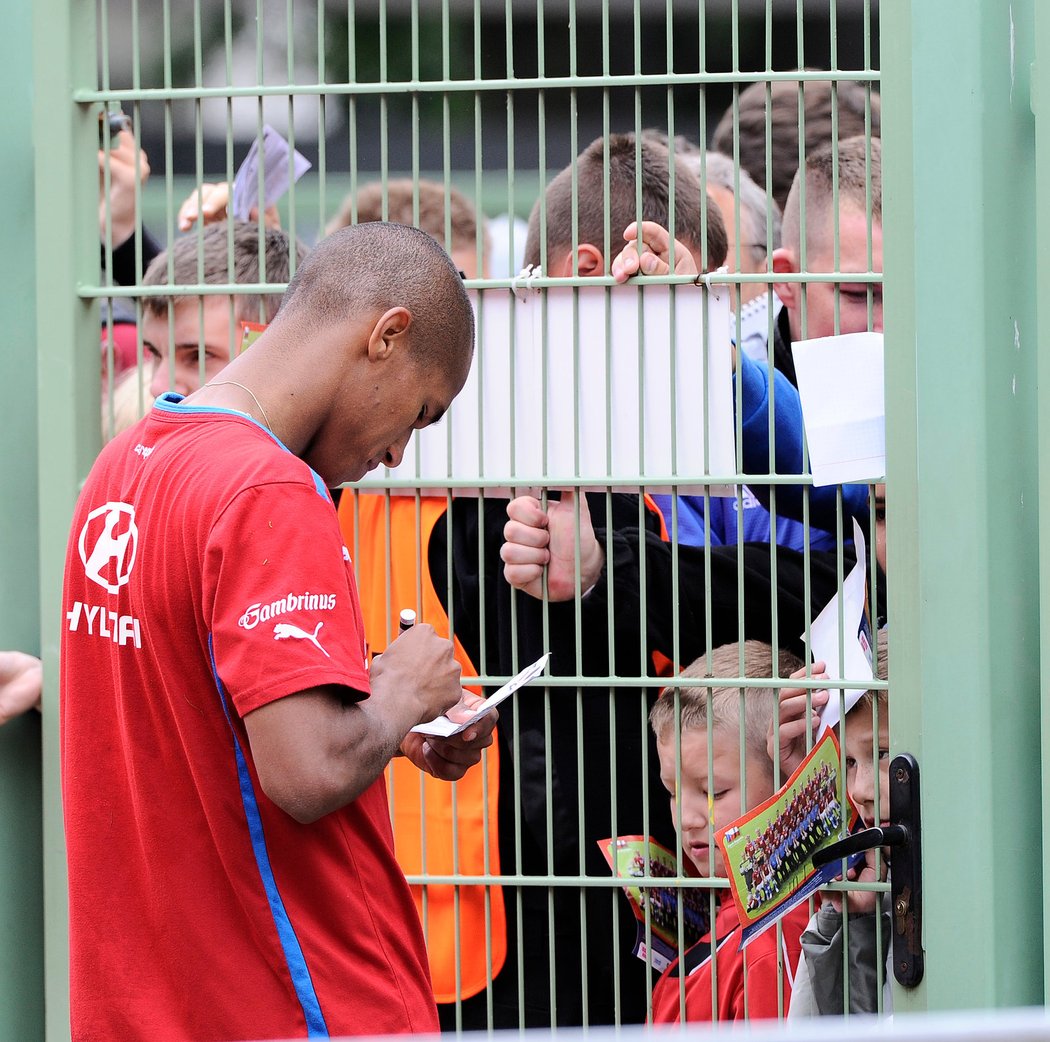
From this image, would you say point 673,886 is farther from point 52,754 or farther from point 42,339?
point 42,339

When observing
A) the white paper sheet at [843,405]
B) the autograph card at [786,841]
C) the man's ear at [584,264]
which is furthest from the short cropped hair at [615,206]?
the autograph card at [786,841]

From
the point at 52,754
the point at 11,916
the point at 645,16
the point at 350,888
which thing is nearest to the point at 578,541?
the point at 350,888

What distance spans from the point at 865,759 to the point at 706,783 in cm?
21

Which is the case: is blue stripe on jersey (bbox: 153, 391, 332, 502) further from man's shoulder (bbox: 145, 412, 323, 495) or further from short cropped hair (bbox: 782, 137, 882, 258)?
short cropped hair (bbox: 782, 137, 882, 258)

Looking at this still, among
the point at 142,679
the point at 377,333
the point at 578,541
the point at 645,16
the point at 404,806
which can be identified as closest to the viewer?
the point at 142,679

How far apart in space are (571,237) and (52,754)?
1.01m

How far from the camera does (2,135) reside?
2.09 m

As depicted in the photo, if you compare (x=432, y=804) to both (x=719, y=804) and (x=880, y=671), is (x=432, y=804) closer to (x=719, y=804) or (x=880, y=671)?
(x=719, y=804)

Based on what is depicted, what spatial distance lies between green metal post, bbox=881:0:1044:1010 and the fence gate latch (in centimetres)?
1

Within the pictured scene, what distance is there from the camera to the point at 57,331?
2.02m

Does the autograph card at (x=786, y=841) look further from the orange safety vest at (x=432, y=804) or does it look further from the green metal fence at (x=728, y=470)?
the orange safety vest at (x=432, y=804)

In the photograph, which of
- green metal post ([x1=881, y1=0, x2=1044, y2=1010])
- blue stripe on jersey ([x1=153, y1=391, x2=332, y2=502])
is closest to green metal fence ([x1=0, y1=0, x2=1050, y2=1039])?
green metal post ([x1=881, y1=0, x2=1044, y2=1010])

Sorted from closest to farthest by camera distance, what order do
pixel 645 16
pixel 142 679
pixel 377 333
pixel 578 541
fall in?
pixel 142 679 → pixel 377 333 → pixel 578 541 → pixel 645 16

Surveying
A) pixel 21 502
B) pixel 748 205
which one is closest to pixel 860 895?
pixel 21 502
